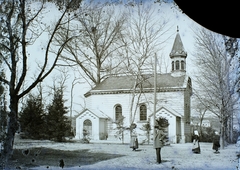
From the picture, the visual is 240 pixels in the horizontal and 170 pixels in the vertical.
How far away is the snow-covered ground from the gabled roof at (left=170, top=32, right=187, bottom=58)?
1278 mm

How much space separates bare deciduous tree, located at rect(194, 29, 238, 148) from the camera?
12.8 ft

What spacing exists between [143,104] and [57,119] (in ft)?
4.35

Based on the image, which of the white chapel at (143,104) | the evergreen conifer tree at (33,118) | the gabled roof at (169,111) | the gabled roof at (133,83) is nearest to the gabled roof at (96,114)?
the white chapel at (143,104)

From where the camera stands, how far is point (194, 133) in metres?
3.90

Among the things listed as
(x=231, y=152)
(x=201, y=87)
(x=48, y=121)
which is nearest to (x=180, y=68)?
(x=201, y=87)

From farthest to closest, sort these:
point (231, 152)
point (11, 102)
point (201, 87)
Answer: point (11, 102)
point (201, 87)
point (231, 152)

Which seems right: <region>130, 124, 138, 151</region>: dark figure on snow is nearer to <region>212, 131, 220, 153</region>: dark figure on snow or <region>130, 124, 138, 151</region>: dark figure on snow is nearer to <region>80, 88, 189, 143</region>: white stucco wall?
<region>80, 88, 189, 143</region>: white stucco wall

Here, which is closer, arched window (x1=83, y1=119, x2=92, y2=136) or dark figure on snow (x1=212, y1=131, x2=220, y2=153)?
dark figure on snow (x1=212, y1=131, x2=220, y2=153)

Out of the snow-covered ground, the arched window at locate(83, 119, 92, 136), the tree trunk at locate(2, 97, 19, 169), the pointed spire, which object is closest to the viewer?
the snow-covered ground

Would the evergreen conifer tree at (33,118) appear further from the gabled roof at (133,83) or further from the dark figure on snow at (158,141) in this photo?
the dark figure on snow at (158,141)

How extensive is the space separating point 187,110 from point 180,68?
61 cm

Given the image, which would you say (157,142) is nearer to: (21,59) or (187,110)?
(187,110)

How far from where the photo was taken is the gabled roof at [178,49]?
4.07 metres

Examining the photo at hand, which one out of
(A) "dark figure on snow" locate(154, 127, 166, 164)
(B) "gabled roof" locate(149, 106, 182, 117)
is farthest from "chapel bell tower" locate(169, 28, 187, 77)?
(A) "dark figure on snow" locate(154, 127, 166, 164)
